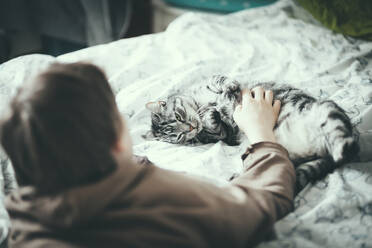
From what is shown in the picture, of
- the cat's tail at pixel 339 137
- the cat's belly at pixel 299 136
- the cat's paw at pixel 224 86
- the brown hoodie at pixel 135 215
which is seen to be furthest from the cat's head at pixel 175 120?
the brown hoodie at pixel 135 215

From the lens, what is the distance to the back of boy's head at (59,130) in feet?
1.64

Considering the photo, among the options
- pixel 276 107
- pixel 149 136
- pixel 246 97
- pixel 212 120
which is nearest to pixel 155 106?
pixel 149 136

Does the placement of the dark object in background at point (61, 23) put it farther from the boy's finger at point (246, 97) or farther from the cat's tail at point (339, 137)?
the cat's tail at point (339, 137)

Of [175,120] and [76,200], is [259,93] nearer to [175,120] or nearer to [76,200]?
[175,120]

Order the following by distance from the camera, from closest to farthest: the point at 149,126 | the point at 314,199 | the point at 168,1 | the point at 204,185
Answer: the point at 204,185
the point at 314,199
the point at 149,126
the point at 168,1

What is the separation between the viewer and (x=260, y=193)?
0.70 metres

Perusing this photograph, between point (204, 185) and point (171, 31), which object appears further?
point (171, 31)

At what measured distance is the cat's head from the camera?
1226 mm

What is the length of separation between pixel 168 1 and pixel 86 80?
2.30m

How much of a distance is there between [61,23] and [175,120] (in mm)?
1655

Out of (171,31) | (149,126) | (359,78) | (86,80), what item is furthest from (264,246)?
(171,31)

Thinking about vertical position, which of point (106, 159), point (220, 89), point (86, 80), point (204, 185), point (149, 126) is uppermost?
point (86, 80)

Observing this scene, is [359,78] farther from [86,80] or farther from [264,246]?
[86,80]

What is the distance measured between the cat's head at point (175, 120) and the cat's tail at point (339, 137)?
1.58 feet
